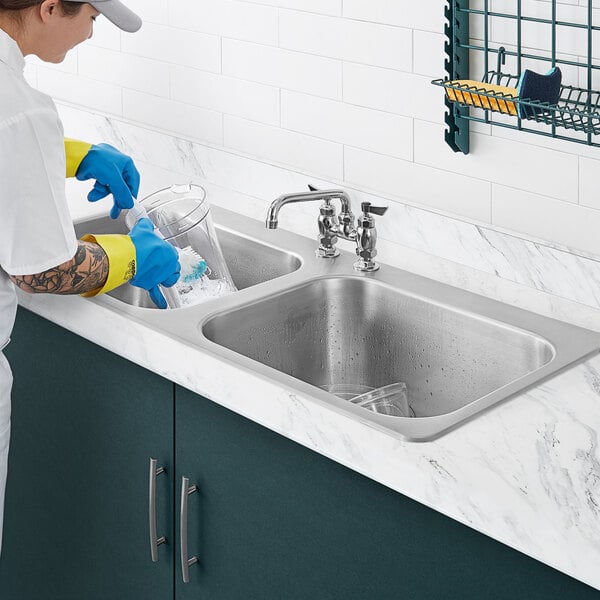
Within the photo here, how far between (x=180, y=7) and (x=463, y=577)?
160 centimetres

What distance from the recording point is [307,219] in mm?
2311

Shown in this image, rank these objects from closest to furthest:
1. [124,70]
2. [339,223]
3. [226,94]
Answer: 1. [339,223]
2. [226,94]
3. [124,70]

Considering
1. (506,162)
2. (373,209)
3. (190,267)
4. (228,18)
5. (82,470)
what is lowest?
(82,470)

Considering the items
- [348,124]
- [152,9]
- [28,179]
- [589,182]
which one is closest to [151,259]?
[28,179]

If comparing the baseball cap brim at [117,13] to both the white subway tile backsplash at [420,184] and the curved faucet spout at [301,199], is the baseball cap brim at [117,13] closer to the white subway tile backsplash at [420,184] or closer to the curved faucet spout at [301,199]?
the curved faucet spout at [301,199]

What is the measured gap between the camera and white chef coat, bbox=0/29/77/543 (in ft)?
5.26

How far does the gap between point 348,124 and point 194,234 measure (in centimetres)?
39

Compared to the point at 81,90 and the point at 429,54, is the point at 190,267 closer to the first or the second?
the point at 429,54

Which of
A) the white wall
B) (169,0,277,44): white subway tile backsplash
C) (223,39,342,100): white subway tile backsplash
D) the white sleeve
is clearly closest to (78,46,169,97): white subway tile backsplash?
the white wall

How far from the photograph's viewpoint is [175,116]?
2643 mm

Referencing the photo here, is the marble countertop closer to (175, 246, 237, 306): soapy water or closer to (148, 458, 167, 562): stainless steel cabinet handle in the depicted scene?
(148, 458, 167, 562): stainless steel cabinet handle

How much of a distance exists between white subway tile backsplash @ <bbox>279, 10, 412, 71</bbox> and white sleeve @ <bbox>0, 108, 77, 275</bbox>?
28.2 inches

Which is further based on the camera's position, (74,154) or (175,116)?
(175,116)

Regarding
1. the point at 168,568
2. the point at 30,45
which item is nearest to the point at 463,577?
the point at 168,568
